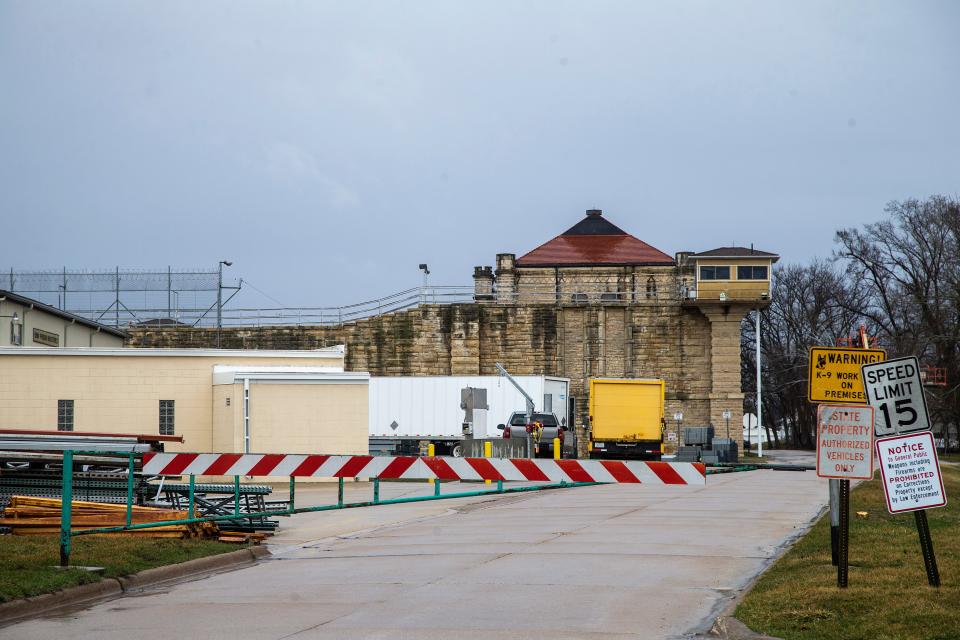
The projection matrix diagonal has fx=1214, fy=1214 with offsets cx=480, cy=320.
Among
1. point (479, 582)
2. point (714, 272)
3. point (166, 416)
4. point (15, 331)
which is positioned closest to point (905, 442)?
point (479, 582)

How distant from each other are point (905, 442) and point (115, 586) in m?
7.48

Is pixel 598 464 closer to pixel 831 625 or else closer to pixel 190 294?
pixel 831 625

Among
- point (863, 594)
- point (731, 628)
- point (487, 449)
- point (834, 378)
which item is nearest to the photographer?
point (731, 628)

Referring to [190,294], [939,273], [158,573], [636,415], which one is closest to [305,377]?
[636,415]

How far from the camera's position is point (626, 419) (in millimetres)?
42531

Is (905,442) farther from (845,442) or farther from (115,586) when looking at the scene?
(115,586)

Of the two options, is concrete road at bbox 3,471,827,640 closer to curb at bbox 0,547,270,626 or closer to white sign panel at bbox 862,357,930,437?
curb at bbox 0,547,270,626

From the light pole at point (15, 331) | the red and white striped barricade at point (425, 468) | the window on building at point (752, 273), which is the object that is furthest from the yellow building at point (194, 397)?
the window on building at point (752, 273)

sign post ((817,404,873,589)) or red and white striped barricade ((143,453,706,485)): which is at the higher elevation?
sign post ((817,404,873,589))

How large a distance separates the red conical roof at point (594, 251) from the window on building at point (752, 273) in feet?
24.1

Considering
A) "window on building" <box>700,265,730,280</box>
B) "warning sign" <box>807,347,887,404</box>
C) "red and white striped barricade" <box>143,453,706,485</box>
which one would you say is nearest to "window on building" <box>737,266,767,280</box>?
"window on building" <box>700,265,730,280</box>

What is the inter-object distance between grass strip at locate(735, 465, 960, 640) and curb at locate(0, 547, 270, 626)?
5973 millimetres

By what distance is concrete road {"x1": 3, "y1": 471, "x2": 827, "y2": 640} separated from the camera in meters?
9.53

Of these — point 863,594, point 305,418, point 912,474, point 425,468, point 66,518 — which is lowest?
point 863,594
